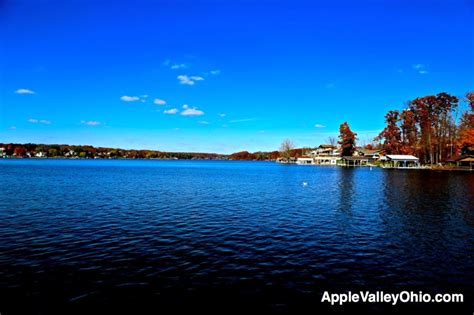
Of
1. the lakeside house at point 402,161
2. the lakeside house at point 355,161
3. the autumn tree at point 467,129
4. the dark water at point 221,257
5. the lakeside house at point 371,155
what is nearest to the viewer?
the dark water at point 221,257

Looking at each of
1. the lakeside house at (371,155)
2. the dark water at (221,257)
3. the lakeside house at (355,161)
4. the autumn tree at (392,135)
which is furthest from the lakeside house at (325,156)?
the dark water at (221,257)

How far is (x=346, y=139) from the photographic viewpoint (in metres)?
138

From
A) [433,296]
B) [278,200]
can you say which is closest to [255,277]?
[433,296]

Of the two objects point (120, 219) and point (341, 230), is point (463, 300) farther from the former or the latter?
point (120, 219)

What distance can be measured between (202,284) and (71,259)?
6.37m

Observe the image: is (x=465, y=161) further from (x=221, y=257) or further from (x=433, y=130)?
(x=221, y=257)

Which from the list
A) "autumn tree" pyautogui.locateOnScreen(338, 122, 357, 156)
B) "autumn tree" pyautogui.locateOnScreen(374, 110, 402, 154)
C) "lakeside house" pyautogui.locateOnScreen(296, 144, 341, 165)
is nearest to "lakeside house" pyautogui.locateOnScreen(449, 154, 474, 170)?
"autumn tree" pyautogui.locateOnScreen(374, 110, 402, 154)

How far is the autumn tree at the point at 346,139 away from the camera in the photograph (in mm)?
137250

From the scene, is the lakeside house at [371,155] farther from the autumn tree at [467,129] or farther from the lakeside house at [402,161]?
the autumn tree at [467,129]

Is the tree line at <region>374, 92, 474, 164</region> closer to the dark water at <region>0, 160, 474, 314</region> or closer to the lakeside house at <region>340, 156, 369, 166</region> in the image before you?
the lakeside house at <region>340, 156, 369, 166</region>

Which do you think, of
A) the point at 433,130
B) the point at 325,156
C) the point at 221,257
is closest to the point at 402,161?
the point at 433,130

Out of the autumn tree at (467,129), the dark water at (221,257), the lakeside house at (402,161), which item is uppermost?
the autumn tree at (467,129)

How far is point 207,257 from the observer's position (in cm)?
1320

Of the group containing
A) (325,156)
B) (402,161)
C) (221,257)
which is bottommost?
(221,257)
